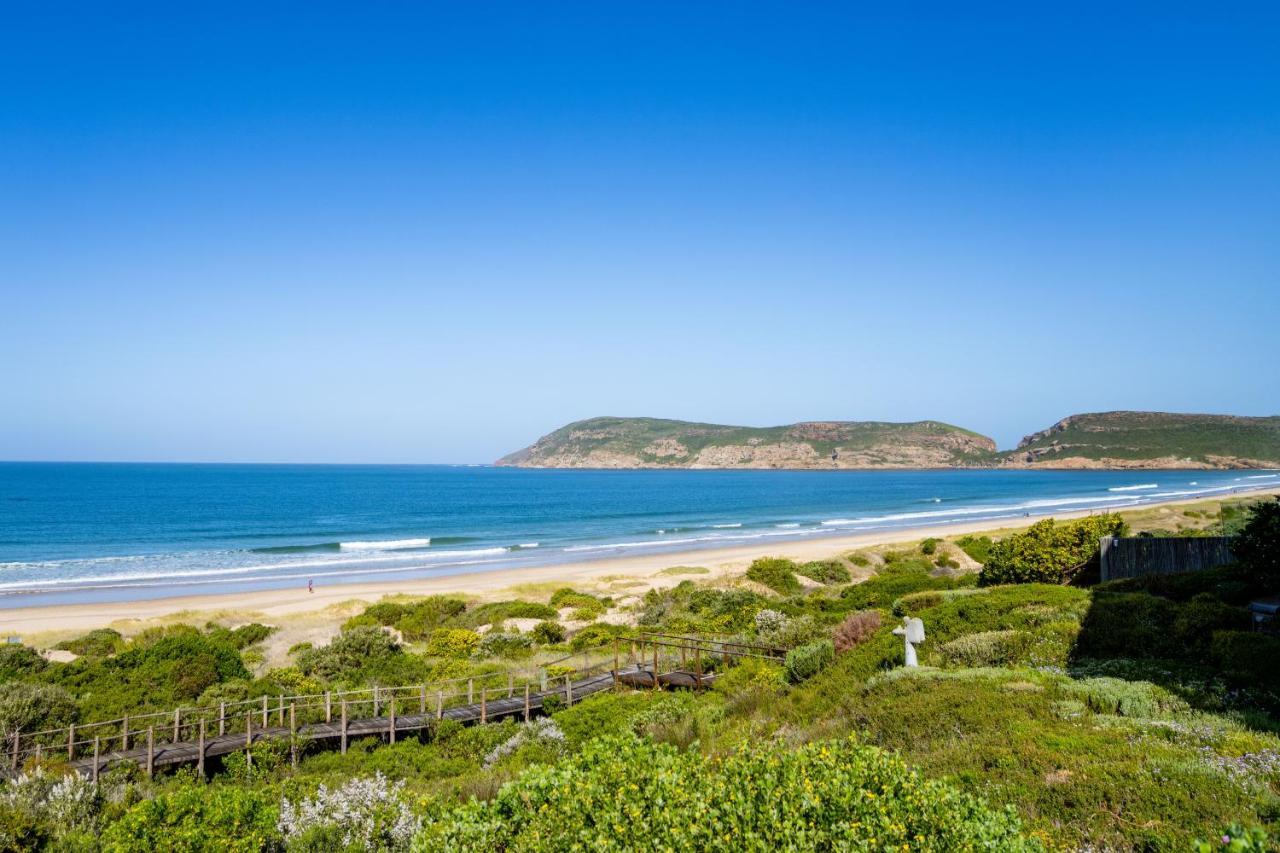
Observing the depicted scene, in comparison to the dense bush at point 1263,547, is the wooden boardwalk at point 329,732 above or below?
below

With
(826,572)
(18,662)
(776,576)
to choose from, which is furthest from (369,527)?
(18,662)

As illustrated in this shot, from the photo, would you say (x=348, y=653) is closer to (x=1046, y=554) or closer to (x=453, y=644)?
(x=453, y=644)

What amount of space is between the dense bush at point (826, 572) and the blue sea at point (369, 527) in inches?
784

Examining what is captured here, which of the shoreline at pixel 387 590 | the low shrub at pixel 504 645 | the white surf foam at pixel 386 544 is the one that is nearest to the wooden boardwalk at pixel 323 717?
the low shrub at pixel 504 645

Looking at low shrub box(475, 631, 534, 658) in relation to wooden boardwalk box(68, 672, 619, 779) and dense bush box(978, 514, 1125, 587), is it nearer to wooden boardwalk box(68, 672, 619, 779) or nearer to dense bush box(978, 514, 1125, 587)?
wooden boardwalk box(68, 672, 619, 779)

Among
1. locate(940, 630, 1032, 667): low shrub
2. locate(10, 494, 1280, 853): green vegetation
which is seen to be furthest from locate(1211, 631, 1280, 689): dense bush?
locate(940, 630, 1032, 667): low shrub

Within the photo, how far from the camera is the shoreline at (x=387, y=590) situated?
3119 cm

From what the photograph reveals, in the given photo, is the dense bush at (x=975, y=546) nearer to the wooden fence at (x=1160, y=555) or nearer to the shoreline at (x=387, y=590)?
the shoreline at (x=387, y=590)

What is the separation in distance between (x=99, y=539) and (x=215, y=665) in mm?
53053

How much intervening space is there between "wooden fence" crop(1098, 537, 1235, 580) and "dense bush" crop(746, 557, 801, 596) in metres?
15.5

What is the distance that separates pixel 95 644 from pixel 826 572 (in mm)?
30285

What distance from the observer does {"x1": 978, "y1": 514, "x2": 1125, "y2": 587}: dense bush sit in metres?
20.2

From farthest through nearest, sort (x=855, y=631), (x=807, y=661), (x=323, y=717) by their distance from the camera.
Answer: (x=323, y=717) → (x=855, y=631) → (x=807, y=661)

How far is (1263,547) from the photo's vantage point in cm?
1312
